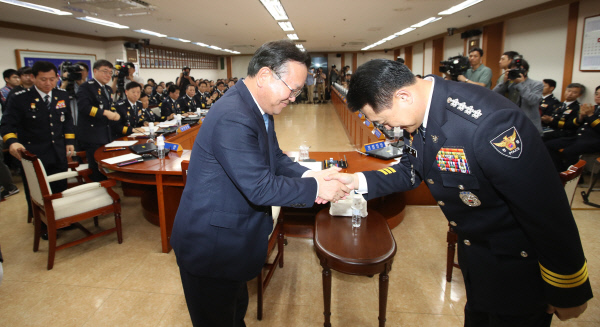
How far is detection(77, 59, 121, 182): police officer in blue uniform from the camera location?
141 inches

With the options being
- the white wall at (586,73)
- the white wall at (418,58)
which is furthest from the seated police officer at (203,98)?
the white wall at (418,58)

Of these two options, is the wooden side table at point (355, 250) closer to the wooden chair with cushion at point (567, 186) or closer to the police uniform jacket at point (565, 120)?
the wooden chair with cushion at point (567, 186)

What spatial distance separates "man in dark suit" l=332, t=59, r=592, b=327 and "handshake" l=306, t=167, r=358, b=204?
0.34 m

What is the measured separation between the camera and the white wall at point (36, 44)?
7.20 meters

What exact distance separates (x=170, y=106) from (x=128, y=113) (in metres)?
1.87

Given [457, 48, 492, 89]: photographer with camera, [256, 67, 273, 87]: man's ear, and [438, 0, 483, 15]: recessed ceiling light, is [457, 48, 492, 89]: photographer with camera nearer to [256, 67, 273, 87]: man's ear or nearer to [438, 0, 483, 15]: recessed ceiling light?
[438, 0, 483, 15]: recessed ceiling light

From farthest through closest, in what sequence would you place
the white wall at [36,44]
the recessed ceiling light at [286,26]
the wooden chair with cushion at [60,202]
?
the recessed ceiling light at [286,26]
the white wall at [36,44]
the wooden chair with cushion at [60,202]

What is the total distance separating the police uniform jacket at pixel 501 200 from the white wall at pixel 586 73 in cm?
638

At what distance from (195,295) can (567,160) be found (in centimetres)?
491

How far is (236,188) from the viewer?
1127 mm

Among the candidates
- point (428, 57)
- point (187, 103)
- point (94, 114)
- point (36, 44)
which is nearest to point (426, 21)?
point (428, 57)

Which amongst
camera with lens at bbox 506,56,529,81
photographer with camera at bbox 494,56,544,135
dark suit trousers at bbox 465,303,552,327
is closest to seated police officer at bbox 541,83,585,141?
photographer with camera at bbox 494,56,544,135

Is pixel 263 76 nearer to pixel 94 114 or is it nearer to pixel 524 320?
pixel 524 320

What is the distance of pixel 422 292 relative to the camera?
215 centimetres
